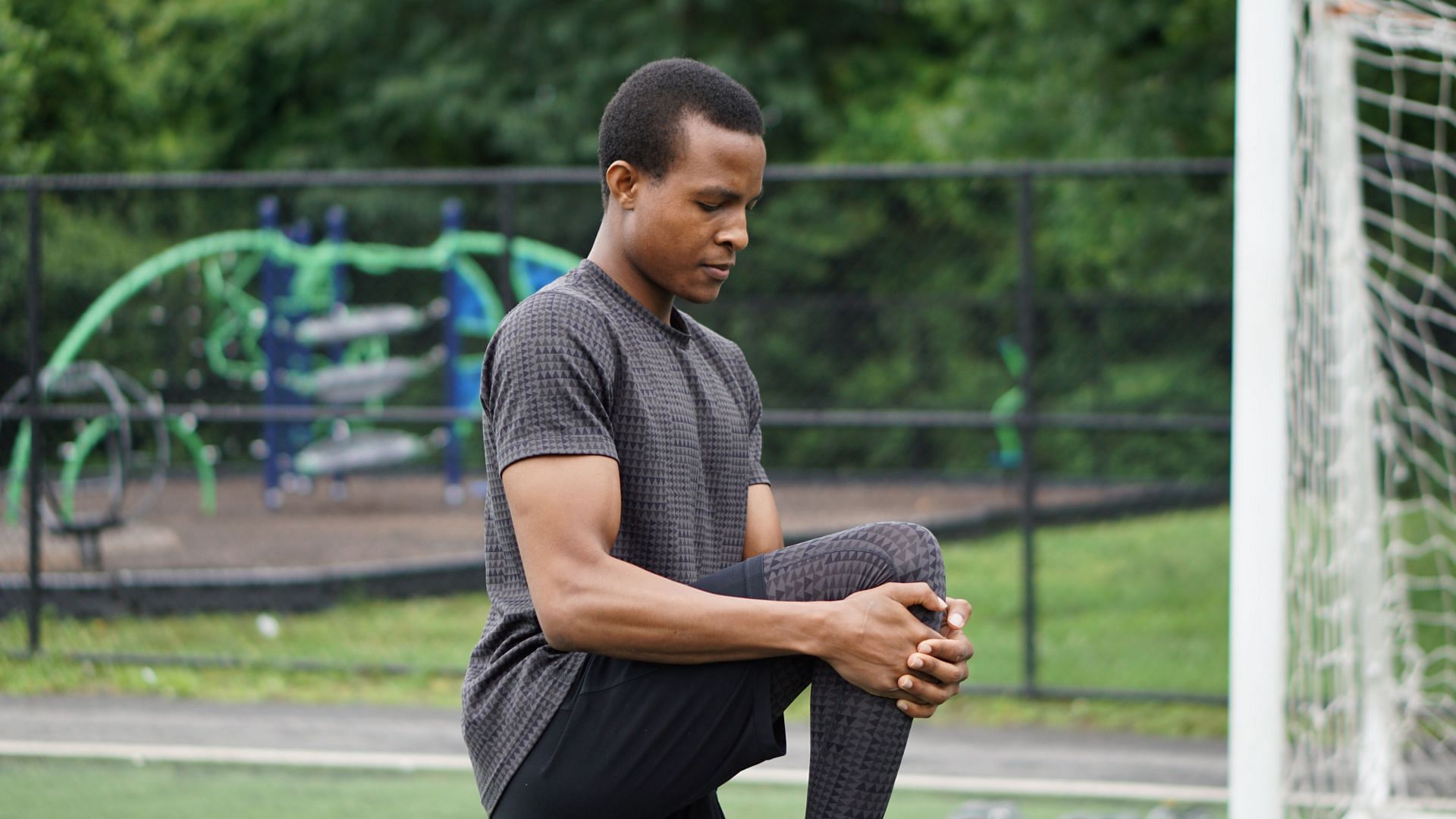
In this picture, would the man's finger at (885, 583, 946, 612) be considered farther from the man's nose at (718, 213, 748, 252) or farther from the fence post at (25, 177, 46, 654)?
the fence post at (25, 177, 46, 654)

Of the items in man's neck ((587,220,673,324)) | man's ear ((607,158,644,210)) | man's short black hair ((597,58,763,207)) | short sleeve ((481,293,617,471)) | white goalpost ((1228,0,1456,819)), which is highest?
man's short black hair ((597,58,763,207))

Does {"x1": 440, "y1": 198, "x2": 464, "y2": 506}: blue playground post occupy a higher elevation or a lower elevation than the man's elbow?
lower

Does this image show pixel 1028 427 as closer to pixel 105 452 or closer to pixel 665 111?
pixel 665 111

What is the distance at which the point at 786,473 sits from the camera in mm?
14219

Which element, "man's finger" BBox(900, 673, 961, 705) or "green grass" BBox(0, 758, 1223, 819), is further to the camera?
"green grass" BBox(0, 758, 1223, 819)

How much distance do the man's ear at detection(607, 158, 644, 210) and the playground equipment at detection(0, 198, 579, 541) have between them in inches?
374

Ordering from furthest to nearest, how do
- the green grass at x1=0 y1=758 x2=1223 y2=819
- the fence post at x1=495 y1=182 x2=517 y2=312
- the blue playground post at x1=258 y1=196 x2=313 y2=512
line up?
the blue playground post at x1=258 y1=196 x2=313 y2=512
the fence post at x1=495 y1=182 x2=517 y2=312
the green grass at x1=0 y1=758 x2=1223 y2=819

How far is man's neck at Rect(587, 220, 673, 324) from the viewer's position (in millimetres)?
2486

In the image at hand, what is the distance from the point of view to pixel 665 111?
2.37m

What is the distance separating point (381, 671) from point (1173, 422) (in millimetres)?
3726

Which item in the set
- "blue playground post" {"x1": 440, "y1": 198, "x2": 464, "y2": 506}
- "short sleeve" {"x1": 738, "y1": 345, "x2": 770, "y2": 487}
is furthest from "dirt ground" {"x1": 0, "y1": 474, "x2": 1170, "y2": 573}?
"short sleeve" {"x1": 738, "y1": 345, "x2": 770, "y2": 487}

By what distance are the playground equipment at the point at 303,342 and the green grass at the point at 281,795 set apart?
19.6 ft

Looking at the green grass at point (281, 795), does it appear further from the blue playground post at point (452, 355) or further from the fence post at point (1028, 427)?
the blue playground post at point (452, 355)

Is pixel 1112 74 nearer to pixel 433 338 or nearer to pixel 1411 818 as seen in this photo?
pixel 433 338
